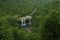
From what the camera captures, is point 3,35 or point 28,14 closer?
point 3,35

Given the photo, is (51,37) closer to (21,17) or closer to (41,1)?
(21,17)

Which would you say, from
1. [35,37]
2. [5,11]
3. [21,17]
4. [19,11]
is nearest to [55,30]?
[35,37]

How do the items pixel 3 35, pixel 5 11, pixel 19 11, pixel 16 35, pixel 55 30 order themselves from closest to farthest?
pixel 3 35 < pixel 55 30 < pixel 16 35 < pixel 5 11 < pixel 19 11

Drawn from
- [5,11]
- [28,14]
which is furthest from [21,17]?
[5,11]

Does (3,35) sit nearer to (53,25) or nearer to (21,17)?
(53,25)

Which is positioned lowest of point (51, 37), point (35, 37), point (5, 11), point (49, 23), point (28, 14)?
point (28, 14)

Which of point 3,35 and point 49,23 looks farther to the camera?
point 49,23

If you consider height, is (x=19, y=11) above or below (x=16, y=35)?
below

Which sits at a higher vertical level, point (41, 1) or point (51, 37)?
point (51, 37)

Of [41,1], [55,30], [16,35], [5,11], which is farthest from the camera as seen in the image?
[41,1]
